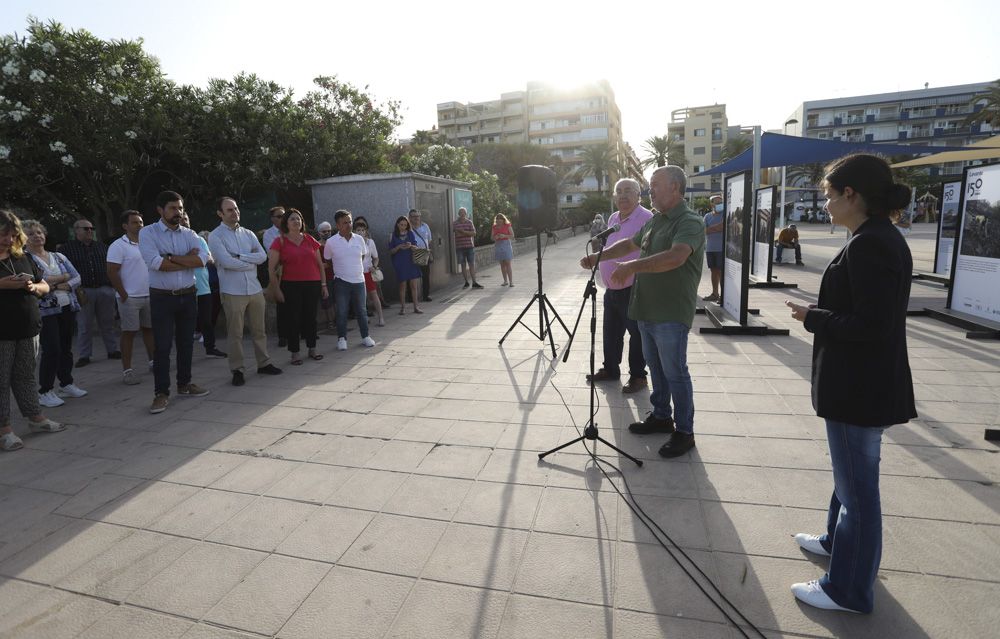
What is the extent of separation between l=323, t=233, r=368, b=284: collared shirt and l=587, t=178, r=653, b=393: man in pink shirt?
3457mm

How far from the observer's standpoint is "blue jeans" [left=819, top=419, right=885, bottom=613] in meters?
2.01

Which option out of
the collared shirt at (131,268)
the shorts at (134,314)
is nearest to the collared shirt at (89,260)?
the collared shirt at (131,268)

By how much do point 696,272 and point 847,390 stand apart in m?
1.67

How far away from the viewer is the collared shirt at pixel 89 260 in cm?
633

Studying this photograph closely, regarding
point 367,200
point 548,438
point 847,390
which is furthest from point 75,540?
point 367,200

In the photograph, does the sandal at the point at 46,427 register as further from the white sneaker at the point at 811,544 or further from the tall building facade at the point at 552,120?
the tall building facade at the point at 552,120

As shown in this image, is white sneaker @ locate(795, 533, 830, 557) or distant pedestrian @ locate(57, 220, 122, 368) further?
distant pedestrian @ locate(57, 220, 122, 368)

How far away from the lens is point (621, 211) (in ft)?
15.9

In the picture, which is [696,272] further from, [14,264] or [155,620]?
[14,264]

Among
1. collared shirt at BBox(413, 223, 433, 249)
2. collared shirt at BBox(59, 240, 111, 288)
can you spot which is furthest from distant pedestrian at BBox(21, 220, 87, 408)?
collared shirt at BBox(413, 223, 433, 249)

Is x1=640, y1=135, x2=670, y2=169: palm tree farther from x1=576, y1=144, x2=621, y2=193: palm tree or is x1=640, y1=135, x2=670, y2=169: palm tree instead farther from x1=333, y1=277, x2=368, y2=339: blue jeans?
x1=333, y1=277, x2=368, y2=339: blue jeans

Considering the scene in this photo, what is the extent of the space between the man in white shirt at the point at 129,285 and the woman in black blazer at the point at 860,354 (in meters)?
6.38

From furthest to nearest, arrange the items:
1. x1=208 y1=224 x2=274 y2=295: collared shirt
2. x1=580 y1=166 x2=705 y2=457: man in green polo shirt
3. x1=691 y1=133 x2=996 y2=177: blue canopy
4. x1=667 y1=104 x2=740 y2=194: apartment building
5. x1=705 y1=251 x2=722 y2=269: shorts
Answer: x1=667 y1=104 x2=740 y2=194: apartment building < x1=691 y1=133 x2=996 y2=177: blue canopy < x1=705 y1=251 x2=722 y2=269: shorts < x1=208 y1=224 x2=274 y2=295: collared shirt < x1=580 y1=166 x2=705 y2=457: man in green polo shirt

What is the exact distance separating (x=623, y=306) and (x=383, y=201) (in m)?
7.12
